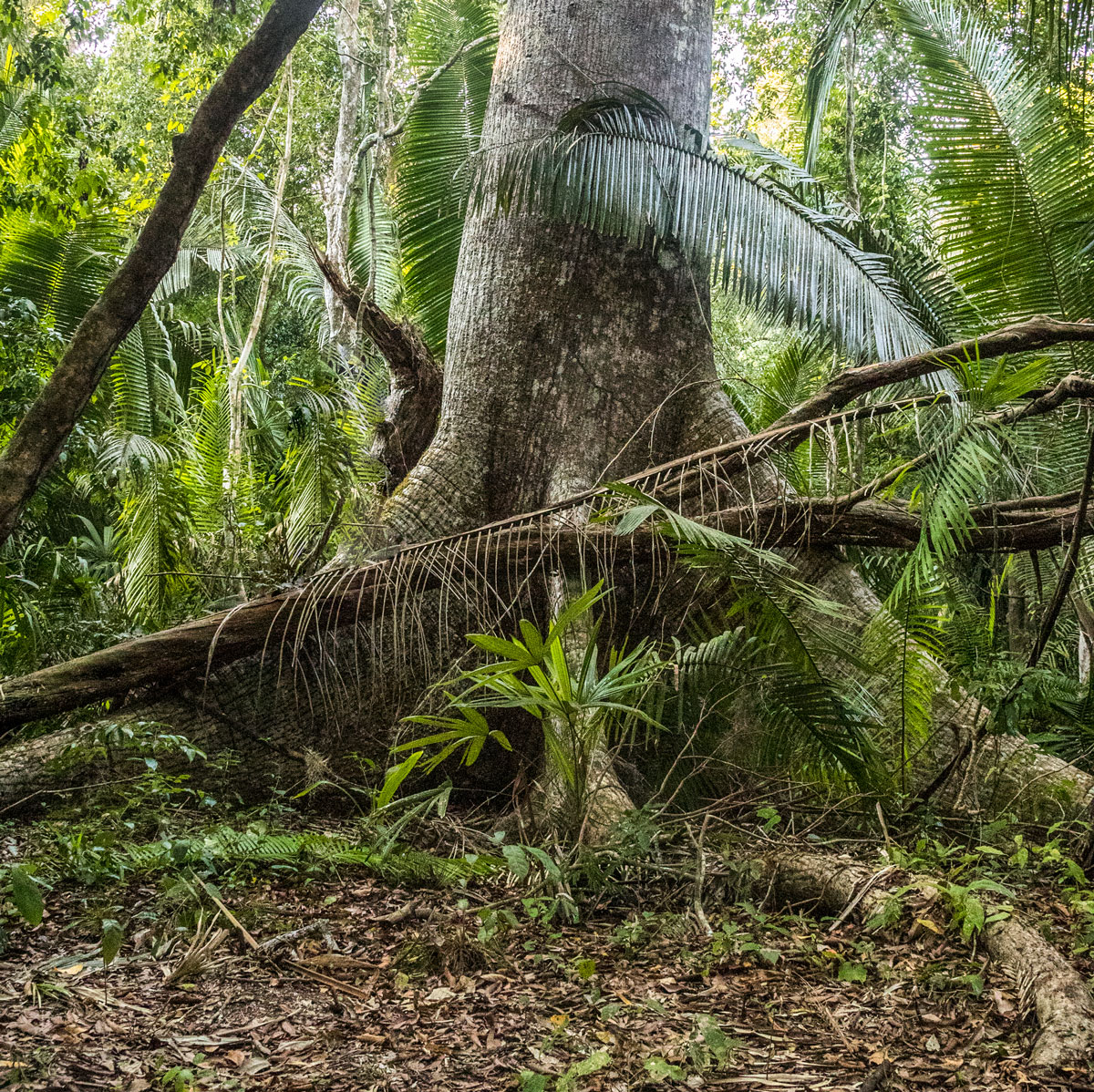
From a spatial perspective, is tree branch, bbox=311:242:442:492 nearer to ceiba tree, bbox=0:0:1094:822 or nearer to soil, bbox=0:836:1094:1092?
ceiba tree, bbox=0:0:1094:822

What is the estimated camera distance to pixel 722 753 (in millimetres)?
3619

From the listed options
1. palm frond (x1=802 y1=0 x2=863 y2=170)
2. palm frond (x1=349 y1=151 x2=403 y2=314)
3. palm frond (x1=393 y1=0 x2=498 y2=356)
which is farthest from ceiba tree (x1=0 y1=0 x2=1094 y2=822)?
palm frond (x1=349 y1=151 x2=403 y2=314)

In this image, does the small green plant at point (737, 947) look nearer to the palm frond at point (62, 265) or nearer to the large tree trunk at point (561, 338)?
the large tree trunk at point (561, 338)

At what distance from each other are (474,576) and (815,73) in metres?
3.31

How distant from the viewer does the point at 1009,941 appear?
2393 millimetres

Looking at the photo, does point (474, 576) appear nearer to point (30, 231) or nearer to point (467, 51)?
point (467, 51)

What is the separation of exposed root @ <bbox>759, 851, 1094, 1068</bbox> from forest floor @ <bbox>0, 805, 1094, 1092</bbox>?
2.1 inches

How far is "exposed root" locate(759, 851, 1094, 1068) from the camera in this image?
1972 millimetres

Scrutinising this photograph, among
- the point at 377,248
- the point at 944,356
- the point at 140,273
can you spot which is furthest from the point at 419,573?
the point at 377,248

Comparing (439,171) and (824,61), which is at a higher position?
(824,61)

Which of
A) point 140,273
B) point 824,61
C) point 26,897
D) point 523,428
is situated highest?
point 824,61

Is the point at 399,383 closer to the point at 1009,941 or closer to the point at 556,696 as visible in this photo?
the point at 556,696

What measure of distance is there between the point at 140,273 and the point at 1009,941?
9.62 ft

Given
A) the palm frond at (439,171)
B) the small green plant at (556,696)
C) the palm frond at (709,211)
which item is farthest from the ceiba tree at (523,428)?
the palm frond at (439,171)
